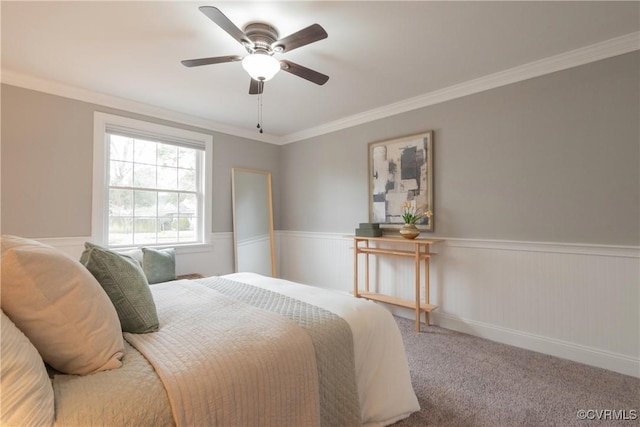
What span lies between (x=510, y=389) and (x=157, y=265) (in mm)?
3210

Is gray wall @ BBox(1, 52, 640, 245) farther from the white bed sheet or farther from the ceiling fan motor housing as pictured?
the ceiling fan motor housing

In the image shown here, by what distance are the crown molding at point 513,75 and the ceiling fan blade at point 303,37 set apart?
180cm

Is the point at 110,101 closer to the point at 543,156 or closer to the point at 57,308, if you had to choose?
the point at 57,308

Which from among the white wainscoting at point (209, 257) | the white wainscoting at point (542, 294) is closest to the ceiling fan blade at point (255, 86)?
the white wainscoting at point (209, 257)

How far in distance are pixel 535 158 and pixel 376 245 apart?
5.94 ft

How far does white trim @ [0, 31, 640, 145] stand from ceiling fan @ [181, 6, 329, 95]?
152 cm

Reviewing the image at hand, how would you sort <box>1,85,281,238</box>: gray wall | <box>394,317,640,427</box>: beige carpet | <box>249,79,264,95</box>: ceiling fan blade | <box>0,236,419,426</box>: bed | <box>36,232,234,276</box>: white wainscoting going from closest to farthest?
1. <box>0,236,419,426</box>: bed
2. <box>394,317,640,427</box>: beige carpet
3. <box>249,79,264,95</box>: ceiling fan blade
4. <box>1,85,281,238</box>: gray wall
5. <box>36,232,234,276</box>: white wainscoting

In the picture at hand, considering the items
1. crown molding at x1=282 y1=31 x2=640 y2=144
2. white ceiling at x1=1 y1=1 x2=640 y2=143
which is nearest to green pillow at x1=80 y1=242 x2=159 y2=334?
white ceiling at x1=1 y1=1 x2=640 y2=143

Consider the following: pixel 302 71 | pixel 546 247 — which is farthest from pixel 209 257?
pixel 546 247

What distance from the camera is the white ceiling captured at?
6.09 feet

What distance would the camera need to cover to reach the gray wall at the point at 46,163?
8.69 ft

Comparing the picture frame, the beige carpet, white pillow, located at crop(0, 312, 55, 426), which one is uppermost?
the picture frame

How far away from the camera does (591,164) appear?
228 cm

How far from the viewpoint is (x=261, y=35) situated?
2.01 meters
